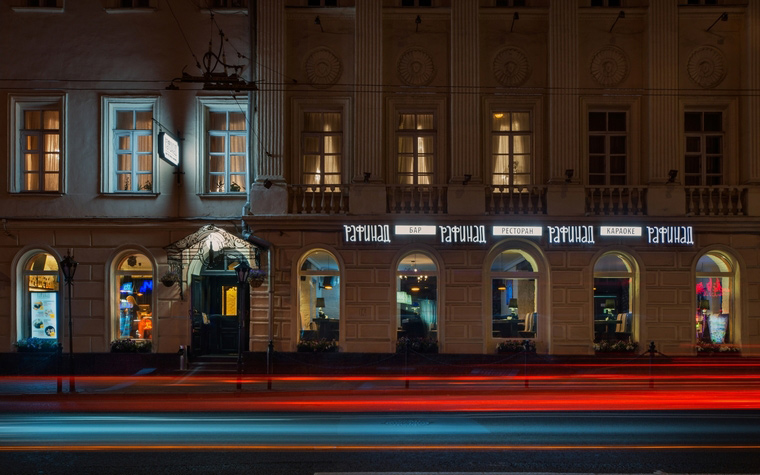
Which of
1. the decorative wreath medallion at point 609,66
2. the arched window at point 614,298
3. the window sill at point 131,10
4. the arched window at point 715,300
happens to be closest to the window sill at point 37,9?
the window sill at point 131,10

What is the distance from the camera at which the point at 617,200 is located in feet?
64.0

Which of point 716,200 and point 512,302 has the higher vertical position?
point 716,200

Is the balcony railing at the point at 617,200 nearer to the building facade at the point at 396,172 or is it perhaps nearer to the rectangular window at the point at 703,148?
the building facade at the point at 396,172

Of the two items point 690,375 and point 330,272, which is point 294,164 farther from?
point 690,375

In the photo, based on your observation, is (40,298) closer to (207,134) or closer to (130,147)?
(130,147)

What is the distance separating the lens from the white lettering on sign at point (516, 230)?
19.1 m

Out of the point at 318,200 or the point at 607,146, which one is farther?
the point at 607,146

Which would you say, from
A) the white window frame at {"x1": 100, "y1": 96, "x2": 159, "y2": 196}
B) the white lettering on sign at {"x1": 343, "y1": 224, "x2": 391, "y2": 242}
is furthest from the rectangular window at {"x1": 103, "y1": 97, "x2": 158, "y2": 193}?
the white lettering on sign at {"x1": 343, "y1": 224, "x2": 391, "y2": 242}

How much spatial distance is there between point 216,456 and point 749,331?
54.7 ft

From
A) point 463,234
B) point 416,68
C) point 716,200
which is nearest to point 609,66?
point 716,200

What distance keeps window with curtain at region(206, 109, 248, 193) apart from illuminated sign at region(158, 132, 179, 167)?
1145 millimetres

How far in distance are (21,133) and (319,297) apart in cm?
1074

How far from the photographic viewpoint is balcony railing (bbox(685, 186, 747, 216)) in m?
19.4

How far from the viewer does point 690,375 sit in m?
18.5
